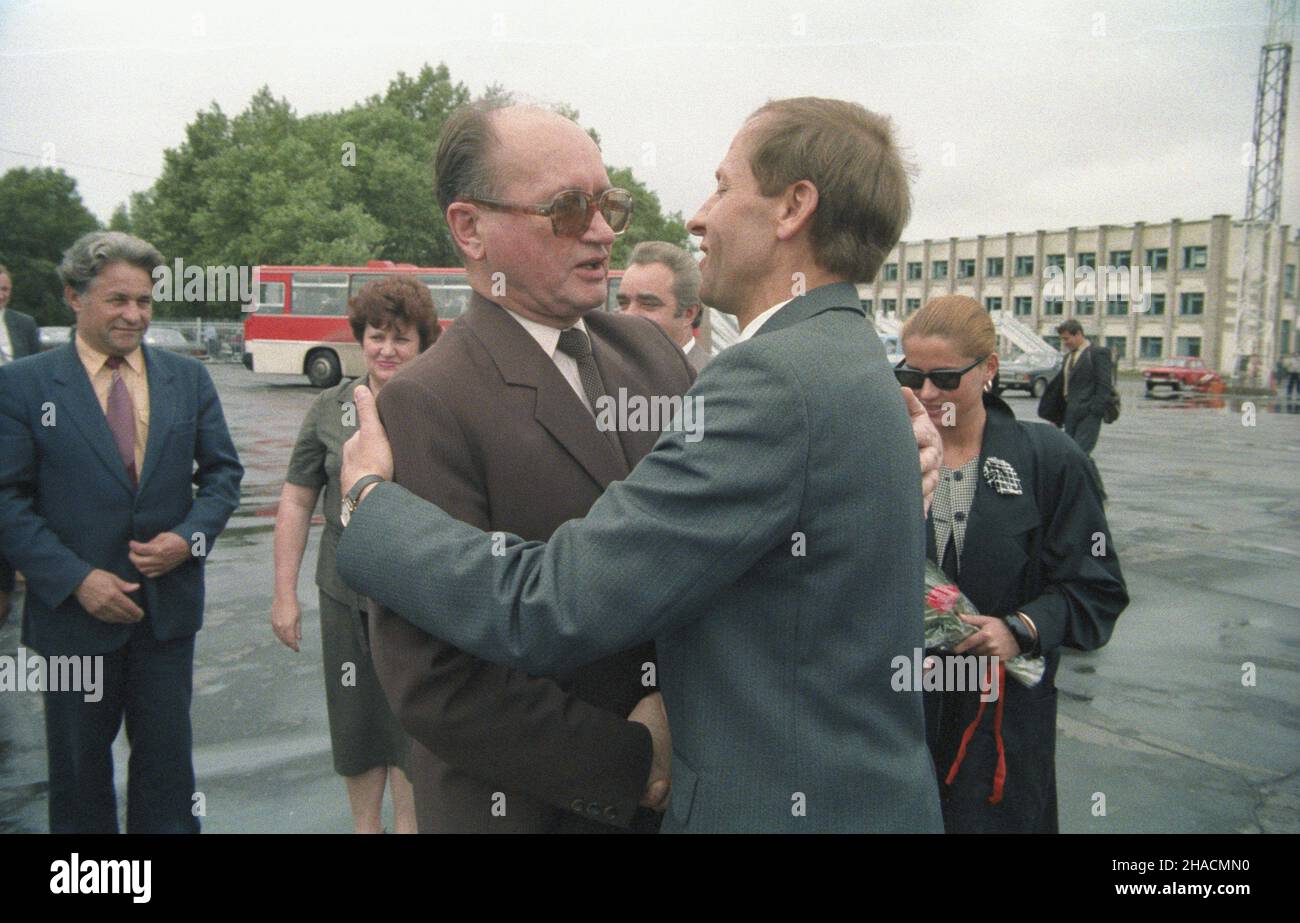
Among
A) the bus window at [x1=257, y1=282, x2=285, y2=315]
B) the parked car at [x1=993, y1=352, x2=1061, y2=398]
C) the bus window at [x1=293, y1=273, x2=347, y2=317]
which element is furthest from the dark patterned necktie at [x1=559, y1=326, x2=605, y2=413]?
the parked car at [x1=993, y1=352, x2=1061, y2=398]

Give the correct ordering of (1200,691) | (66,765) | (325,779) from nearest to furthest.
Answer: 1. (66,765)
2. (325,779)
3. (1200,691)

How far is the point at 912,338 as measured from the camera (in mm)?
2873

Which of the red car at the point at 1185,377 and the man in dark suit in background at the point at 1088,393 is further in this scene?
the red car at the point at 1185,377

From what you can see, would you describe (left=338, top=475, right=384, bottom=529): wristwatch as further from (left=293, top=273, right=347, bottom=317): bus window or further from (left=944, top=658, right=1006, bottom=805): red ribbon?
(left=293, top=273, right=347, bottom=317): bus window

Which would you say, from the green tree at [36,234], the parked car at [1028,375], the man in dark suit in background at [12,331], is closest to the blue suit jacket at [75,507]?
the man in dark suit in background at [12,331]

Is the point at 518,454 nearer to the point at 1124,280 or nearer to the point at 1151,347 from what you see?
the point at 1151,347

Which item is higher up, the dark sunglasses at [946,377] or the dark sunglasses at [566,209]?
the dark sunglasses at [566,209]

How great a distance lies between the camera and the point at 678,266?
15.1ft

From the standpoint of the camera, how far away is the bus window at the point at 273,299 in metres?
26.4

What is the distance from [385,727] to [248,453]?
37.2ft

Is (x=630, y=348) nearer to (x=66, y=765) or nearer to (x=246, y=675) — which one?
(x=66, y=765)

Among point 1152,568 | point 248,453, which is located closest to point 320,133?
point 248,453

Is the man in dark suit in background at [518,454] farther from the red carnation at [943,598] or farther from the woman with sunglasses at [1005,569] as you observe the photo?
the woman with sunglasses at [1005,569]

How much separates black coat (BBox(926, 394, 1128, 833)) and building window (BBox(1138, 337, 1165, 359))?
6473 cm
